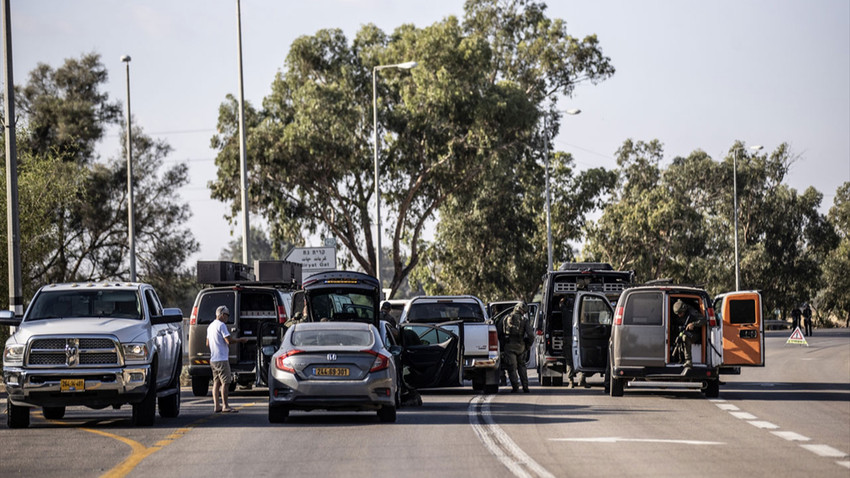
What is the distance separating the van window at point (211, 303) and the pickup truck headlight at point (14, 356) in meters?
7.16

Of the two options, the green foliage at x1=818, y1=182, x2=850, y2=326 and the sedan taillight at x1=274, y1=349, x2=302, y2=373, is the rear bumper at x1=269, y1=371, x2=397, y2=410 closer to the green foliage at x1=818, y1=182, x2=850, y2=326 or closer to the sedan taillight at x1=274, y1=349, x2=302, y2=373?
the sedan taillight at x1=274, y1=349, x2=302, y2=373

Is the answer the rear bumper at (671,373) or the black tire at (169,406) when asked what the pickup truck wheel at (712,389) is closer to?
the rear bumper at (671,373)

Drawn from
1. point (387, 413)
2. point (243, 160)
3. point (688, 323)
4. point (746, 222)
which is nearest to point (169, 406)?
point (387, 413)

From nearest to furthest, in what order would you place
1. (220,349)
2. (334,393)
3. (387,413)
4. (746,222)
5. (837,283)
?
(334,393), (387,413), (220,349), (746,222), (837,283)

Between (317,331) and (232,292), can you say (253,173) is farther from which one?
(317,331)

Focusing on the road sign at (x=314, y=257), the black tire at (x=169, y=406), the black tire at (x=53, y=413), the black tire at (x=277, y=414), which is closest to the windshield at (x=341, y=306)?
the black tire at (x=169, y=406)

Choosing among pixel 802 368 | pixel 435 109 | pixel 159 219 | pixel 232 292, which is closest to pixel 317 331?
pixel 232 292

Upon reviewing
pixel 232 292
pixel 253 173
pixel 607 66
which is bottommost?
pixel 232 292

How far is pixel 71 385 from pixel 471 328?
376 inches

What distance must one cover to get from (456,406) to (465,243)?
147 feet

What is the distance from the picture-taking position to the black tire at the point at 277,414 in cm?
1880

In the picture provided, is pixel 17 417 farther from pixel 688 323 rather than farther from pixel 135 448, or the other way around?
pixel 688 323

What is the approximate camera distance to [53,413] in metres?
21.2

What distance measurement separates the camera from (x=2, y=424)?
65.1 ft
